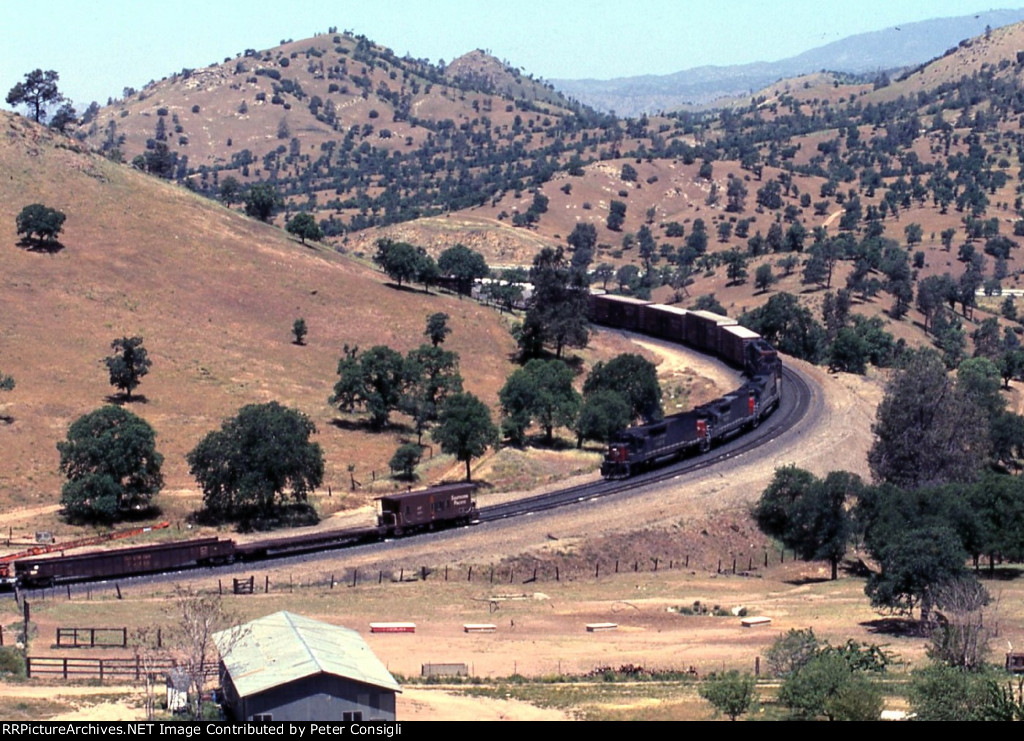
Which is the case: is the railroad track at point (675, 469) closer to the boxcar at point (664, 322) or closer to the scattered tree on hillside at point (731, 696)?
the boxcar at point (664, 322)

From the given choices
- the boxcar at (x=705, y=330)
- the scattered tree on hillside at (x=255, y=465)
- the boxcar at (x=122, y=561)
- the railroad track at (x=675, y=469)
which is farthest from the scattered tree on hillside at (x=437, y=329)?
the boxcar at (x=122, y=561)

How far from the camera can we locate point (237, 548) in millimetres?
59844

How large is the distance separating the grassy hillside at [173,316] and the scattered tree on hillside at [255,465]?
327 centimetres

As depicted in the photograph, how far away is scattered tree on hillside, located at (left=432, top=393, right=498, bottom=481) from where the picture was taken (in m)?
77.1

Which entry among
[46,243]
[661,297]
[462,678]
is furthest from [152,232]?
[462,678]

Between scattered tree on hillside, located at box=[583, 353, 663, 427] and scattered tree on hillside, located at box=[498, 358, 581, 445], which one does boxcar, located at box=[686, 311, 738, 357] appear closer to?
scattered tree on hillside, located at box=[583, 353, 663, 427]

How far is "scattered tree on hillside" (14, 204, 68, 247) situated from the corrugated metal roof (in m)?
86.6

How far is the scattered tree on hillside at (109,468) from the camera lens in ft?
222

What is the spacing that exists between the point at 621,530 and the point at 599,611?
12584 mm

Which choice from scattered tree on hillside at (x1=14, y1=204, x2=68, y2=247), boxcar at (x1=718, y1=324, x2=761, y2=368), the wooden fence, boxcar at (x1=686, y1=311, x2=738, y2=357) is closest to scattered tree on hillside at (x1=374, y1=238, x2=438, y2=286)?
boxcar at (x1=686, y1=311, x2=738, y2=357)

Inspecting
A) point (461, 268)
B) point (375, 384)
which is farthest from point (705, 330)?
point (375, 384)

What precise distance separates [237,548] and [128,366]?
3396 cm

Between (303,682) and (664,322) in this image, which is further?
(664,322)

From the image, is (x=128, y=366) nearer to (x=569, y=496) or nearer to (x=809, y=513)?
(x=569, y=496)
